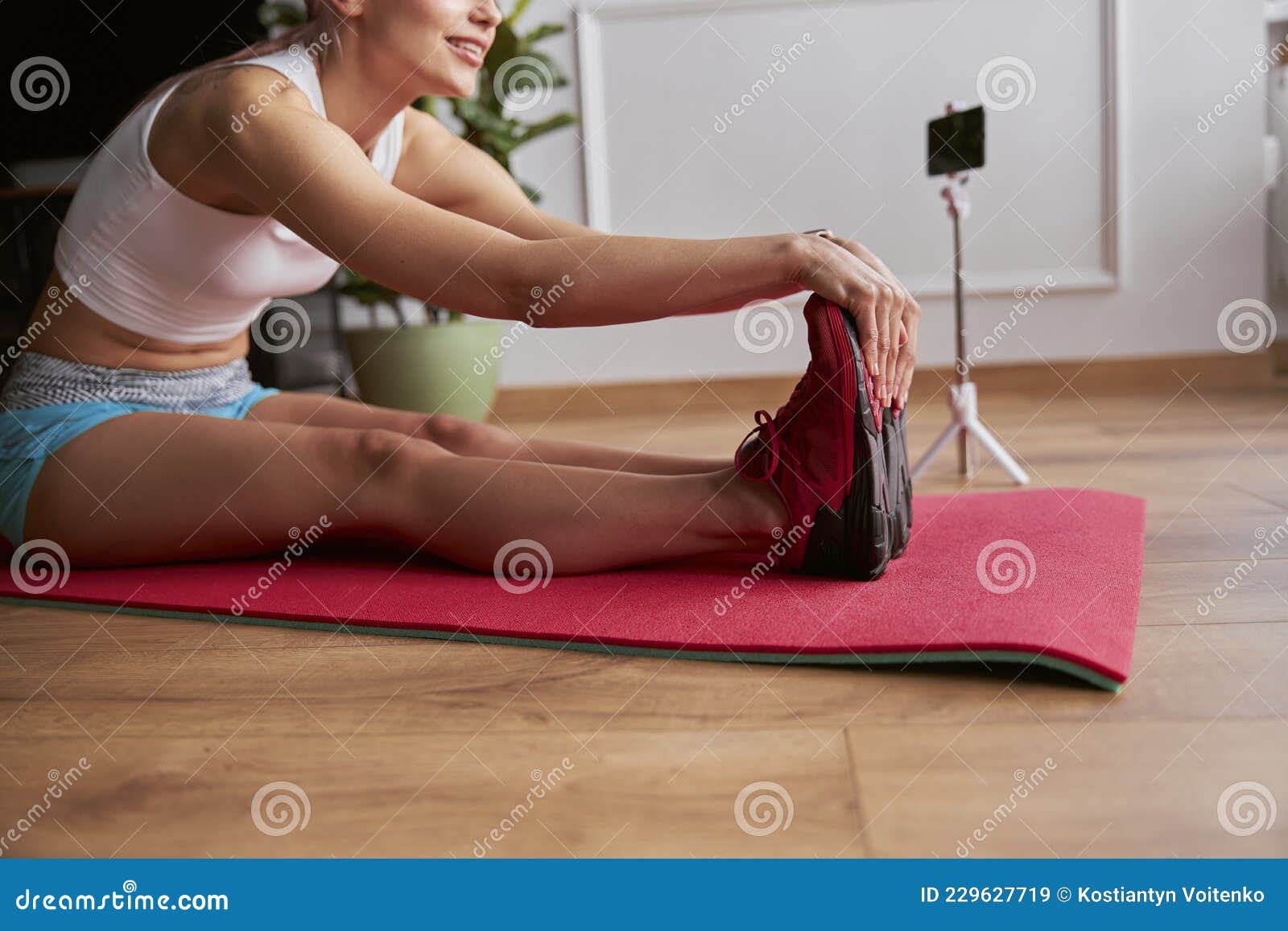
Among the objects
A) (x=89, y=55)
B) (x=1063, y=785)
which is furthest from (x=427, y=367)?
(x=1063, y=785)

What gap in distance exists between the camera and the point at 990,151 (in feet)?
9.77

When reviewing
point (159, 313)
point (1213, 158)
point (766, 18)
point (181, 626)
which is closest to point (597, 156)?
point (766, 18)

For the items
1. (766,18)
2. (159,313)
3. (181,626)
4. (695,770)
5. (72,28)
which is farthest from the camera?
(766,18)

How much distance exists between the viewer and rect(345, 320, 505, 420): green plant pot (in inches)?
108

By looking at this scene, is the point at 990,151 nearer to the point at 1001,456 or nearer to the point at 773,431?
the point at 1001,456

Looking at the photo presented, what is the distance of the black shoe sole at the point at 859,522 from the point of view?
39.8 inches

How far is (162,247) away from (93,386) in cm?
19

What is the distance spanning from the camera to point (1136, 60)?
2902mm

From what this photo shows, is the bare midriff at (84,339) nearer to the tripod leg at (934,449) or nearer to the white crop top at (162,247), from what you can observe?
the white crop top at (162,247)

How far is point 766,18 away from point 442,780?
2711mm

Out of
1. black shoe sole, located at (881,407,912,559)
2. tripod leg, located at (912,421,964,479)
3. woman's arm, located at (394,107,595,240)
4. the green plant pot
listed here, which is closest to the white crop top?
woman's arm, located at (394,107,595,240)

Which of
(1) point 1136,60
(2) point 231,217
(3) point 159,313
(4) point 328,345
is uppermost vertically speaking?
(1) point 1136,60
